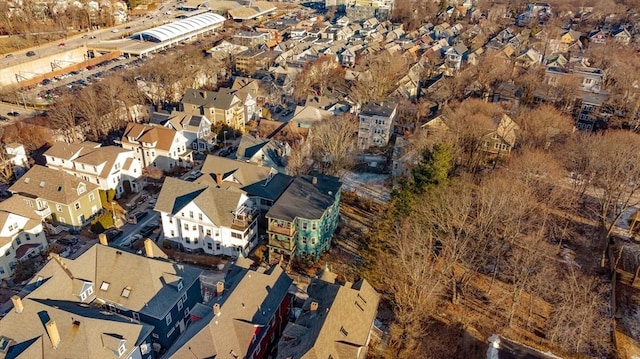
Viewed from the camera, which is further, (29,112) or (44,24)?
(44,24)

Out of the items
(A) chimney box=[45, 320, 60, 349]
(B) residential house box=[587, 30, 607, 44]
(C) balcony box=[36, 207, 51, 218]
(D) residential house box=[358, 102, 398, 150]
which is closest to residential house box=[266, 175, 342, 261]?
(A) chimney box=[45, 320, 60, 349]

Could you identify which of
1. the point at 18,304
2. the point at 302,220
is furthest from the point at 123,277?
the point at 302,220

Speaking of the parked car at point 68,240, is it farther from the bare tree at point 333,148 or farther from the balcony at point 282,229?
the bare tree at point 333,148

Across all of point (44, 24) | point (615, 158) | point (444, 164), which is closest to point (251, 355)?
point (444, 164)

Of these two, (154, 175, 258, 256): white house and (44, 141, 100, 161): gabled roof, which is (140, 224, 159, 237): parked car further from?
(44, 141, 100, 161): gabled roof

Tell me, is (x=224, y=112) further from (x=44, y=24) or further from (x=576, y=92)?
(x=44, y=24)

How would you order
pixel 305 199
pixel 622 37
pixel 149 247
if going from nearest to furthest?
1. pixel 149 247
2. pixel 305 199
3. pixel 622 37

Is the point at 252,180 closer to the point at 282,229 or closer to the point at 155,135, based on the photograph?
the point at 282,229
